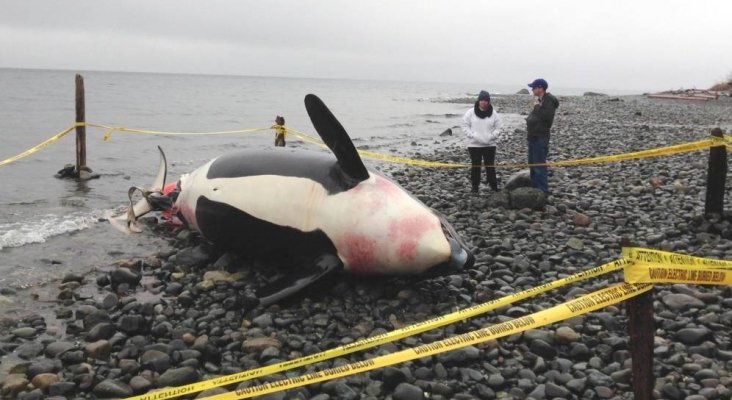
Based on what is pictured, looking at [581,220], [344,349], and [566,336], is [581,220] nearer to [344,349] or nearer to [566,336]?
[566,336]

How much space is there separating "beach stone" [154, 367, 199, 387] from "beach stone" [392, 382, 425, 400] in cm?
166

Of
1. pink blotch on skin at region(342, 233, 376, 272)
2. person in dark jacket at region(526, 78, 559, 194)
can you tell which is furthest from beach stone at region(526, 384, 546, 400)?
person in dark jacket at region(526, 78, 559, 194)

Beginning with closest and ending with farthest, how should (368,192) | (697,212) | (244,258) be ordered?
1. (368,192)
2. (244,258)
3. (697,212)

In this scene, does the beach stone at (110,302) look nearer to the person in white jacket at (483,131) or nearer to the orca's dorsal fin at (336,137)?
the orca's dorsal fin at (336,137)

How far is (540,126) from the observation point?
9.85 metres

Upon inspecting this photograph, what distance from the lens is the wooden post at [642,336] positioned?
3154 mm

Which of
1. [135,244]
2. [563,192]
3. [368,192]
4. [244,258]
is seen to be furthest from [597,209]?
[135,244]

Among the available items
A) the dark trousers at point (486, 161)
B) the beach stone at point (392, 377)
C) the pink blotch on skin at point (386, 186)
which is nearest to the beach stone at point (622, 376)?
the beach stone at point (392, 377)

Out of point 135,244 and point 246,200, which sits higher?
point 246,200

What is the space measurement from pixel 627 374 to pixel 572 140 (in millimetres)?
17868

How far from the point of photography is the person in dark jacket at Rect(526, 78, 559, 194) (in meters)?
9.72

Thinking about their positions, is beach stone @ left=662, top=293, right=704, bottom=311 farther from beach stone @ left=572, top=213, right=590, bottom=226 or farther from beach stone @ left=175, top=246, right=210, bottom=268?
beach stone @ left=175, top=246, right=210, bottom=268

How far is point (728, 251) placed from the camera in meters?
6.66

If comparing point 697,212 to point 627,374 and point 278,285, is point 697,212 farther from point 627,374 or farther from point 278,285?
point 278,285
